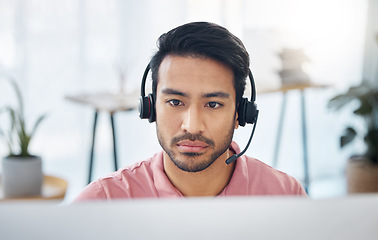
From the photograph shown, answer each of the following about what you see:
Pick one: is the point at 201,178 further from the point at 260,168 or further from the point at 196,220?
the point at 196,220

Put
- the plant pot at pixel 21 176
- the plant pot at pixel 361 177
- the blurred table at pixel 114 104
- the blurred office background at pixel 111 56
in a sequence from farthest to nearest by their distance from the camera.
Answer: the plant pot at pixel 361 177 → the plant pot at pixel 21 176 → the blurred office background at pixel 111 56 → the blurred table at pixel 114 104

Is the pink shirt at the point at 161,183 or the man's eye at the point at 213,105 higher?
the man's eye at the point at 213,105

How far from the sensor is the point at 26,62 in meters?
1.43

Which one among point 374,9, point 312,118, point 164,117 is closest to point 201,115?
point 164,117

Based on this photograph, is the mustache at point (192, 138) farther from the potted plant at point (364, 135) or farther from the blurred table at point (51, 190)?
the potted plant at point (364, 135)

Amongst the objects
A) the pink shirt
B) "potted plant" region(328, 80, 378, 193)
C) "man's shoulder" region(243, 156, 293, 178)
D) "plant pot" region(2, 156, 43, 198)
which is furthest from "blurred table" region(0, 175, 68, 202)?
"potted plant" region(328, 80, 378, 193)

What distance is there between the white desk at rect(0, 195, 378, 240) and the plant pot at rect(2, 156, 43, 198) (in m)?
0.72

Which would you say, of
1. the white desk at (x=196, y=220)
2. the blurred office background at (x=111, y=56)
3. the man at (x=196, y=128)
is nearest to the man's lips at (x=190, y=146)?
the man at (x=196, y=128)

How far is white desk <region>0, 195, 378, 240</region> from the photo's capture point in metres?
0.19

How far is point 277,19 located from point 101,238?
2.21 ft

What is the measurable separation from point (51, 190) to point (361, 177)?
1.37 metres

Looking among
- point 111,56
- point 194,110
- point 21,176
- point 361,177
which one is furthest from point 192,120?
point 361,177

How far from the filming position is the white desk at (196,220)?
19cm

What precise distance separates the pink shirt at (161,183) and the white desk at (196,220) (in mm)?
322
